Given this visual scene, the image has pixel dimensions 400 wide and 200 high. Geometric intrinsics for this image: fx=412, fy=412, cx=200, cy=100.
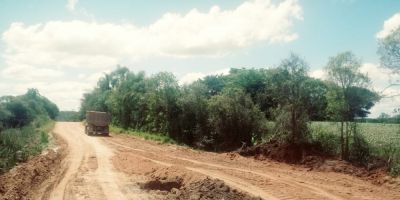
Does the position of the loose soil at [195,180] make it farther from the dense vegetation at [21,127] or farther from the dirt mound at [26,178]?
the dense vegetation at [21,127]

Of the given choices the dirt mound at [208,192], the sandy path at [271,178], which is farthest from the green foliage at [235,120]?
the dirt mound at [208,192]

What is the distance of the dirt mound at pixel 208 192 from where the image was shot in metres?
14.4

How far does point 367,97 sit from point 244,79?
3567 centimetres

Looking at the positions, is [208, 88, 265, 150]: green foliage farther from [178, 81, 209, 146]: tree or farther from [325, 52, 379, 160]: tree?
[325, 52, 379, 160]: tree

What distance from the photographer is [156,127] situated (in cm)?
4397

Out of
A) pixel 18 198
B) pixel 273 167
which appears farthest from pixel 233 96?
pixel 18 198

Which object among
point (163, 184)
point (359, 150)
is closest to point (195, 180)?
point (163, 184)

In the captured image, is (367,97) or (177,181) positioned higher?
(367,97)

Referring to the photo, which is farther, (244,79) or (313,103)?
(244,79)

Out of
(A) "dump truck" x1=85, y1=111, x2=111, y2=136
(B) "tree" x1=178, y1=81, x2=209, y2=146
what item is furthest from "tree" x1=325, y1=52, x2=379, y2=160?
(A) "dump truck" x1=85, y1=111, x2=111, y2=136

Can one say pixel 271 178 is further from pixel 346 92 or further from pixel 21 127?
pixel 21 127

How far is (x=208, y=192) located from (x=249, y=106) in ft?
65.4

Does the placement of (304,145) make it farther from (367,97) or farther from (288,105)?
(367,97)

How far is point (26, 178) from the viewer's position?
18266 millimetres
